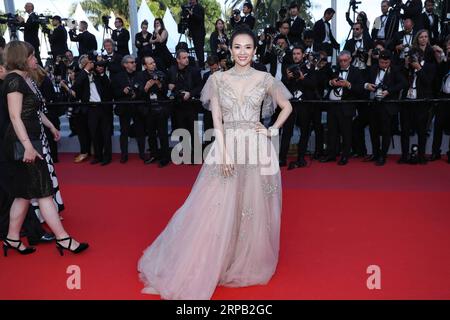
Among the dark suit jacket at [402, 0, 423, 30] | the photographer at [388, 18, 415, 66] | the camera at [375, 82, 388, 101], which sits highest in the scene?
the dark suit jacket at [402, 0, 423, 30]

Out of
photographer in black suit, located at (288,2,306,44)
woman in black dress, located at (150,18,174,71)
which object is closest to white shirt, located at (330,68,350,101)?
photographer in black suit, located at (288,2,306,44)

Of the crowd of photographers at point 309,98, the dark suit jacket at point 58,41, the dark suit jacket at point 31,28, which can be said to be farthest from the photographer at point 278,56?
the dark suit jacket at point 31,28

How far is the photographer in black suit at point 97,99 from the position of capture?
21.4ft

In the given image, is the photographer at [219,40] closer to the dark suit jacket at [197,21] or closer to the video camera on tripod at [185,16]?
the dark suit jacket at [197,21]

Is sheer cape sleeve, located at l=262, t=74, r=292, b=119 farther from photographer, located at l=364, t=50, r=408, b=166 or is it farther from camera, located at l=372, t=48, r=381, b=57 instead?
camera, located at l=372, t=48, r=381, b=57

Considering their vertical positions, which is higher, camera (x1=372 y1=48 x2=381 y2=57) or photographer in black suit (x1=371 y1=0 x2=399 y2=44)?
photographer in black suit (x1=371 y1=0 x2=399 y2=44)

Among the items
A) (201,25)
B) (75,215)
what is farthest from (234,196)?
(201,25)

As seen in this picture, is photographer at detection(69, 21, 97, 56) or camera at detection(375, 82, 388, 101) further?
photographer at detection(69, 21, 97, 56)

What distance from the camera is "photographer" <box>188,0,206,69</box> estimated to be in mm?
8969

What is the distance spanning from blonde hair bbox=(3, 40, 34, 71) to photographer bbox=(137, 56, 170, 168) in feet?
10.3

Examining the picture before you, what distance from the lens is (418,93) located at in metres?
5.98

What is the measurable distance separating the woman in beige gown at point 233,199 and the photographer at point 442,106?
382 centimetres

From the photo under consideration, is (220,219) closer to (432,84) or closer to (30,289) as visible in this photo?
(30,289)

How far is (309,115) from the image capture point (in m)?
6.08
